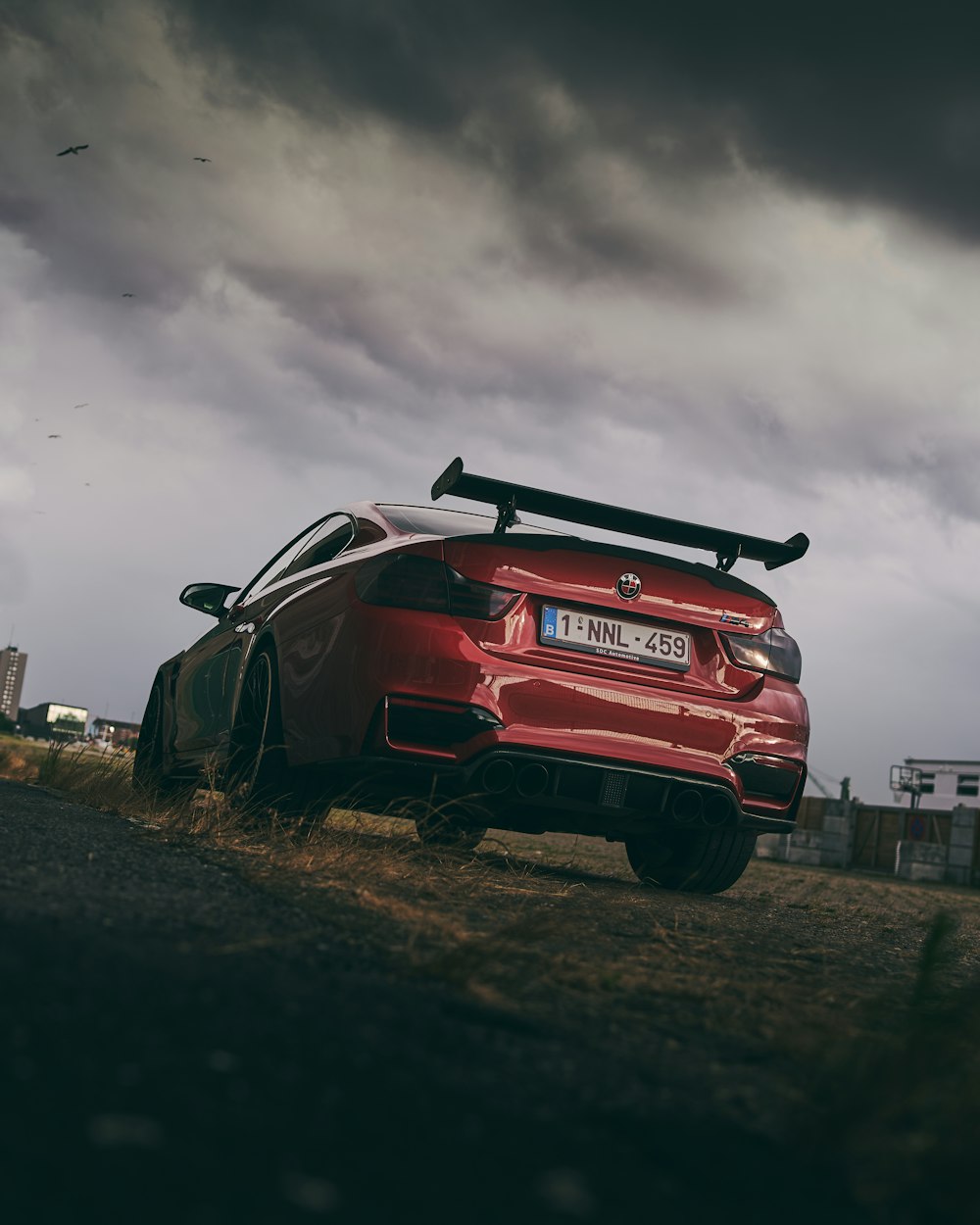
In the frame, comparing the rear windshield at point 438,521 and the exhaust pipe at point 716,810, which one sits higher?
the rear windshield at point 438,521

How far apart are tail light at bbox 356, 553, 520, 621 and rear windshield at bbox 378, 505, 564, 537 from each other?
0.82 ft

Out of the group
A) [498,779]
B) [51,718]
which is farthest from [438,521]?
[51,718]

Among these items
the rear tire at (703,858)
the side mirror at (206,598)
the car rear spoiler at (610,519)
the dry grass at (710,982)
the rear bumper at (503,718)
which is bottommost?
the dry grass at (710,982)

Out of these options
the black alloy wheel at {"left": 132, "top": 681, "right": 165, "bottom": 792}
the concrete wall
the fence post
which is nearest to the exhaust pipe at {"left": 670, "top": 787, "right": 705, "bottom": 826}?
the black alloy wheel at {"left": 132, "top": 681, "right": 165, "bottom": 792}

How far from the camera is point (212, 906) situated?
8.43 ft

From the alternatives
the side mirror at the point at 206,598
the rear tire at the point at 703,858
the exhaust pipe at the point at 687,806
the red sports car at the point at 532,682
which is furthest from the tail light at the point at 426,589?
the side mirror at the point at 206,598

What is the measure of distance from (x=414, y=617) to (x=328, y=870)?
1025 mm

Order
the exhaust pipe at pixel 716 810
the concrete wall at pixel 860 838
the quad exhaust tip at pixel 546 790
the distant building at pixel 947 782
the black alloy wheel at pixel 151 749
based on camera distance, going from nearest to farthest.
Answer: the quad exhaust tip at pixel 546 790 → the exhaust pipe at pixel 716 810 → the black alloy wheel at pixel 151 749 → the concrete wall at pixel 860 838 → the distant building at pixel 947 782

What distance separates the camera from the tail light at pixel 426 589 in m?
4.16

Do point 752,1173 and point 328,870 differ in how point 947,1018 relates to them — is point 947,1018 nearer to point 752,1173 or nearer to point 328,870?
point 752,1173

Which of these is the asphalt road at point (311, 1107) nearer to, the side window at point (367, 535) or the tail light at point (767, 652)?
the side window at point (367, 535)

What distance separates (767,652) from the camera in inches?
187

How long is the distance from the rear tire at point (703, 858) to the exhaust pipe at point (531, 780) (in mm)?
1020

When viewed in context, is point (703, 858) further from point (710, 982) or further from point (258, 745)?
point (710, 982)
